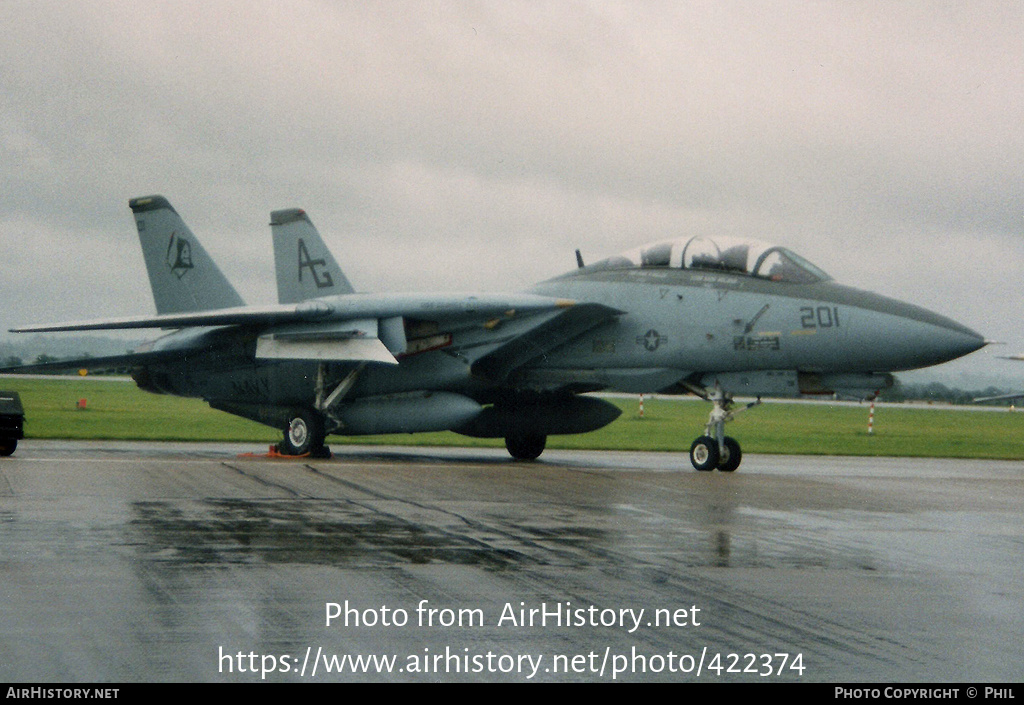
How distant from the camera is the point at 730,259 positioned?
15.8m

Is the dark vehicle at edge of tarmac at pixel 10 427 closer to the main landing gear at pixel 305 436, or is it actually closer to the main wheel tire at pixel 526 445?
the main landing gear at pixel 305 436

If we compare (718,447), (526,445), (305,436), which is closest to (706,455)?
(718,447)

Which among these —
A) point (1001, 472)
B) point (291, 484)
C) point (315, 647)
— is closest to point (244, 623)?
point (315, 647)

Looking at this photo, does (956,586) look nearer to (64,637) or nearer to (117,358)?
(64,637)

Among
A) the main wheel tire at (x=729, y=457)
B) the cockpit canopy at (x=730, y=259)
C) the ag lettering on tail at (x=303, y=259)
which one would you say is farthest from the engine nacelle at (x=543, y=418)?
the ag lettering on tail at (x=303, y=259)

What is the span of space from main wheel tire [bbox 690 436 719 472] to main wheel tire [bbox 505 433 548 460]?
11.6ft

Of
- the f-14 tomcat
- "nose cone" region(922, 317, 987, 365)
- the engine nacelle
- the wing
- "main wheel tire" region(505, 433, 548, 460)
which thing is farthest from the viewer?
"main wheel tire" region(505, 433, 548, 460)

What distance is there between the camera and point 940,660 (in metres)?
4.75

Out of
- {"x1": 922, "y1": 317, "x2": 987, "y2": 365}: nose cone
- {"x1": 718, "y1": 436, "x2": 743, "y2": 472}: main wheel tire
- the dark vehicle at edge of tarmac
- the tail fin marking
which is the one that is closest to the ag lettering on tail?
the tail fin marking

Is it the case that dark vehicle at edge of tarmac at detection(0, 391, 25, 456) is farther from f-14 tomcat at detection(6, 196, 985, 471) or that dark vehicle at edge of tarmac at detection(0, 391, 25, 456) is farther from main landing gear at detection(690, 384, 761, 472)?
main landing gear at detection(690, 384, 761, 472)

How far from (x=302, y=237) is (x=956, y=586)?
15330 millimetres

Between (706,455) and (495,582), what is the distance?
953 centimetres

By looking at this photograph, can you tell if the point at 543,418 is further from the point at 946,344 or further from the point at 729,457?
the point at 946,344

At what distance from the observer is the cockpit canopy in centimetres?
1537
